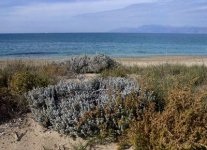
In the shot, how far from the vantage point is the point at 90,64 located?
15.3 meters

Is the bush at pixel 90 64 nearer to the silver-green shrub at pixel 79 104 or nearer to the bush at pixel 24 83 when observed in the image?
the bush at pixel 24 83

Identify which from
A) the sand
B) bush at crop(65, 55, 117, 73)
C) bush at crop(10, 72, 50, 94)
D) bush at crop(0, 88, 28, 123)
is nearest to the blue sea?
bush at crop(65, 55, 117, 73)

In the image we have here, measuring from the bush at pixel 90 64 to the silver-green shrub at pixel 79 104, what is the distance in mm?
6423

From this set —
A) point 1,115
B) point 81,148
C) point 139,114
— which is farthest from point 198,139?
point 1,115

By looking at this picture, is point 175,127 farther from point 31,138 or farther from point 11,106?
point 11,106

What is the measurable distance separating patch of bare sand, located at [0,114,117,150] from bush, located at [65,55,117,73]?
6.74 meters

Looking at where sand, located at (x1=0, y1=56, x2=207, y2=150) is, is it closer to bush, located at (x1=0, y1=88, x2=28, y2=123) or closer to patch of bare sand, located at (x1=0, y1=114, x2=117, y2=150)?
patch of bare sand, located at (x1=0, y1=114, x2=117, y2=150)

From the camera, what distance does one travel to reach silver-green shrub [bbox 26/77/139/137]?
717cm

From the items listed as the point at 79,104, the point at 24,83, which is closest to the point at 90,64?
the point at 24,83

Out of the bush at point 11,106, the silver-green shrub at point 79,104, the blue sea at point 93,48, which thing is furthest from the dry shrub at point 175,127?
the blue sea at point 93,48

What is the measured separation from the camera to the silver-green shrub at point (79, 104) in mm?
7168

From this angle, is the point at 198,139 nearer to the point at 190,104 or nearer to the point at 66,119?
the point at 190,104

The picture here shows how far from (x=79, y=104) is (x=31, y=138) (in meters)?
0.94

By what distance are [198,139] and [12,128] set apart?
3095 millimetres
